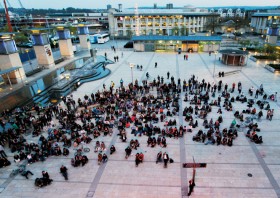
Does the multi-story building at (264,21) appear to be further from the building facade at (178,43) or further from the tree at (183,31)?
the building facade at (178,43)

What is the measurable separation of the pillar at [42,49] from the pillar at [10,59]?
6.97 metres

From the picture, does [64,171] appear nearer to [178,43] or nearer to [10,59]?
[10,59]

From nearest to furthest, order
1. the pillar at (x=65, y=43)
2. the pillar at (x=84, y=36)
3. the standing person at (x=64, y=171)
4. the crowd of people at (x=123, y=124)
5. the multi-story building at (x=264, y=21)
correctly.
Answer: the standing person at (x=64, y=171), the crowd of people at (x=123, y=124), the pillar at (x=65, y=43), the pillar at (x=84, y=36), the multi-story building at (x=264, y=21)

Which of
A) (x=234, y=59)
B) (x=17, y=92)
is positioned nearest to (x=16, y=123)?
(x=17, y=92)

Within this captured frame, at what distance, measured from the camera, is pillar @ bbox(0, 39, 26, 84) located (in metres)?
27.8

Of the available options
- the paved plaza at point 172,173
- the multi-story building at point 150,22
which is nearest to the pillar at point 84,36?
the multi-story building at point 150,22

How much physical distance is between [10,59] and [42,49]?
8288mm

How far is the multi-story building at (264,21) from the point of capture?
223 ft

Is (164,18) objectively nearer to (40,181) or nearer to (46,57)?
(46,57)

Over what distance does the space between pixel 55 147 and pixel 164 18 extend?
7650 cm

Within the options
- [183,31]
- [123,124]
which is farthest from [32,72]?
[183,31]

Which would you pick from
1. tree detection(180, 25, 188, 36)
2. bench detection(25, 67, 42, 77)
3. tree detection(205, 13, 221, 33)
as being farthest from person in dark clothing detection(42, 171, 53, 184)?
tree detection(205, 13, 221, 33)

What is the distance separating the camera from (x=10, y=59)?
28.2 m

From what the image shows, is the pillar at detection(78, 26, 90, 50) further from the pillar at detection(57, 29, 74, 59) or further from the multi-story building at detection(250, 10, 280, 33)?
the multi-story building at detection(250, 10, 280, 33)
